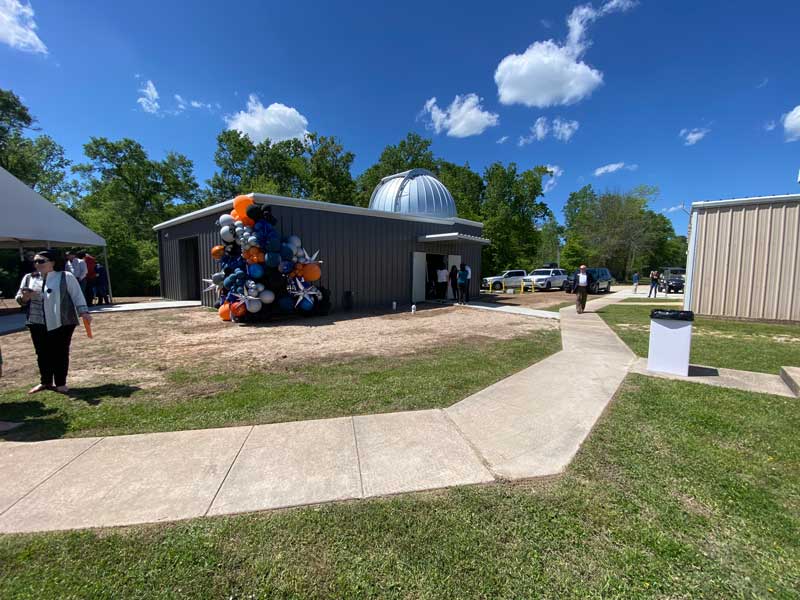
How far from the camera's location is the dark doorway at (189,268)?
1633 cm

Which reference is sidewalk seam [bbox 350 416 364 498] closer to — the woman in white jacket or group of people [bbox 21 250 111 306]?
the woman in white jacket

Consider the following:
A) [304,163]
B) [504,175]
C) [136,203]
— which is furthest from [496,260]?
[136,203]

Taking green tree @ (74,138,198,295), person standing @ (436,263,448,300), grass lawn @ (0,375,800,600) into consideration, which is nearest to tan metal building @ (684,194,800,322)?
person standing @ (436,263,448,300)

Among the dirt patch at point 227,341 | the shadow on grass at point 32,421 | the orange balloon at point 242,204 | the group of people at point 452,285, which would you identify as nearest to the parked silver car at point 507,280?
A: the group of people at point 452,285

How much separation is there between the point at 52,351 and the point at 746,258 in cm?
1661

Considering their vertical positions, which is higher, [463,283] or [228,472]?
[463,283]

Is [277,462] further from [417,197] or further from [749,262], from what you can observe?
[417,197]

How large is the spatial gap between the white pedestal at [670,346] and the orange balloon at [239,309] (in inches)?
382

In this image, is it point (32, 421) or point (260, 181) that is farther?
point (260, 181)

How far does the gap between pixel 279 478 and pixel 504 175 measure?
3767 centimetres

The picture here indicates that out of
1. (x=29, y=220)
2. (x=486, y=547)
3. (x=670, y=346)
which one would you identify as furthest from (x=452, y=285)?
(x=29, y=220)

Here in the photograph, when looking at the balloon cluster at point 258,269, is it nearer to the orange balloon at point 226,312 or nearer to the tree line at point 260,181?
the orange balloon at point 226,312

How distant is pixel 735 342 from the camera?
7.71 meters

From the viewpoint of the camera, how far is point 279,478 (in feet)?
8.65
